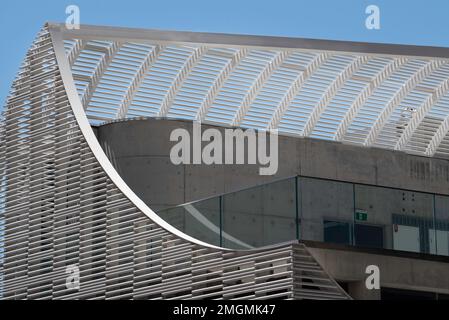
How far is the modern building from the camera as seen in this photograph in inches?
922

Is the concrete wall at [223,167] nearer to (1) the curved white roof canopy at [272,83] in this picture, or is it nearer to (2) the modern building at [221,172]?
(2) the modern building at [221,172]

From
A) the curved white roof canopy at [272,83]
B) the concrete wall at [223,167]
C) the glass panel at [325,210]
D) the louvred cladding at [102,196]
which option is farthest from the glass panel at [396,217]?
the curved white roof canopy at [272,83]

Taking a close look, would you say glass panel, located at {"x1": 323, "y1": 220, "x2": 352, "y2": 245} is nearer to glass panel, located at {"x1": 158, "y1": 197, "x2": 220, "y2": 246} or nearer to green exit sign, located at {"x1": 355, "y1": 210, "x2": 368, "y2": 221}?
green exit sign, located at {"x1": 355, "y1": 210, "x2": 368, "y2": 221}

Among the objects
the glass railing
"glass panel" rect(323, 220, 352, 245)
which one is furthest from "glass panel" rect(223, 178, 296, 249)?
"glass panel" rect(323, 220, 352, 245)

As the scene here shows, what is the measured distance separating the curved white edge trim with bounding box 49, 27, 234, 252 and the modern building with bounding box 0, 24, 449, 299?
0.04 metres

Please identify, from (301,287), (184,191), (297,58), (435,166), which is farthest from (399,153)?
(301,287)

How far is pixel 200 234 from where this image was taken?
2452 centimetres

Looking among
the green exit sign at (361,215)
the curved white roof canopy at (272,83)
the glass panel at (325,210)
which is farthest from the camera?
the curved white roof canopy at (272,83)

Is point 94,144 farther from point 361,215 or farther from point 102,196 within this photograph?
point 361,215

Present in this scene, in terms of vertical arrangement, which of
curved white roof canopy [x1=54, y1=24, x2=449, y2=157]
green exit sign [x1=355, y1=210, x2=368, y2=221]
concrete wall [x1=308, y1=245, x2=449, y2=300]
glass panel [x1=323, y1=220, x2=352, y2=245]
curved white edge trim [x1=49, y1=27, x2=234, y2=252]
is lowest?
concrete wall [x1=308, y1=245, x2=449, y2=300]

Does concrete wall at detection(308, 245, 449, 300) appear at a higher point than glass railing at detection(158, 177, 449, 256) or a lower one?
lower

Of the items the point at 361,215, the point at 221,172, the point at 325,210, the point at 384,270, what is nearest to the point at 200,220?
the point at 325,210

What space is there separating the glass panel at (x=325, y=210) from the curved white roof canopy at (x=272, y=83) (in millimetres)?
8725

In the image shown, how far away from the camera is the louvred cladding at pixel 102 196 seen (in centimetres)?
2305
